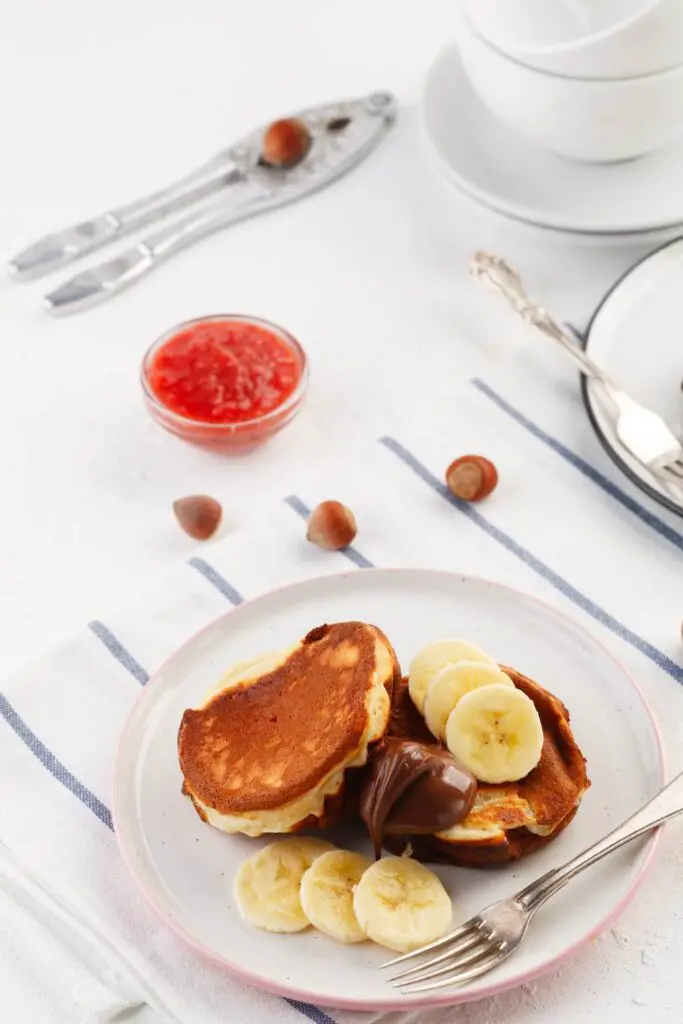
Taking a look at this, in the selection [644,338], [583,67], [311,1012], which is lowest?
[311,1012]

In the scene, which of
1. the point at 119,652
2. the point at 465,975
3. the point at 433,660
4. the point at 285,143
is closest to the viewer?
the point at 465,975

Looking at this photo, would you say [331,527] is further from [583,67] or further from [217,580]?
[583,67]

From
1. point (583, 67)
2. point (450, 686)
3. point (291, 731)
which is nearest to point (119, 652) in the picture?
point (291, 731)

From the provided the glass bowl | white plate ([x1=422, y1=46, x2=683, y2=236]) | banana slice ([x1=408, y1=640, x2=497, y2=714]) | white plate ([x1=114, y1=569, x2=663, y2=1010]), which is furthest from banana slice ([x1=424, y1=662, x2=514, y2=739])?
white plate ([x1=422, y1=46, x2=683, y2=236])

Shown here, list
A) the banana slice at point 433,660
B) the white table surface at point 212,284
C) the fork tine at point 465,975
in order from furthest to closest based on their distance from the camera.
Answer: the white table surface at point 212,284 → the banana slice at point 433,660 → the fork tine at point 465,975

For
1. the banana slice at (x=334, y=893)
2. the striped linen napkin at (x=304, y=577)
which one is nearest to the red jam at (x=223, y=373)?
the striped linen napkin at (x=304, y=577)

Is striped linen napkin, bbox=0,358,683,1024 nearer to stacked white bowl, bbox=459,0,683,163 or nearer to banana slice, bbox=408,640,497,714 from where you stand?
banana slice, bbox=408,640,497,714

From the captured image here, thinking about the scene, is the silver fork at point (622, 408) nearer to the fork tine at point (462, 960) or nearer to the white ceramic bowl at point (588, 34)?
the white ceramic bowl at point (588, 34)

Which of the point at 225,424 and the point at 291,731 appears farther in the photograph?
the point at 225,424

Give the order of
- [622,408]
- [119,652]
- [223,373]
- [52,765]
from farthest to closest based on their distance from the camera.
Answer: [223,373]
[622,408]
[119,652]
[52,765]
